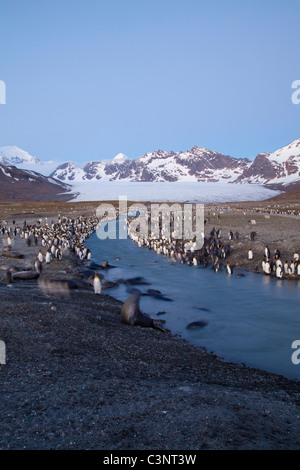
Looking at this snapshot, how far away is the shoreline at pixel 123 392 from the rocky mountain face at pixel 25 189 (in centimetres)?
9620

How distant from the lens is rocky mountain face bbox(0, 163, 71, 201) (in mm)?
102375

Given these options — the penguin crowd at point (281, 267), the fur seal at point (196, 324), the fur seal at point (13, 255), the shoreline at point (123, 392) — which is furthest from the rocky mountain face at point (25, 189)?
the shoreline at point (123, 392)

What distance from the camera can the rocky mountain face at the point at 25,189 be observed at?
102375 mm

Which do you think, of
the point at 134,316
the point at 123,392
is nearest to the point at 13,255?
the point at 134,316

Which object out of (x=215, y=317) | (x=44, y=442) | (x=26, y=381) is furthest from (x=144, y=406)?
(x=215, y=317)

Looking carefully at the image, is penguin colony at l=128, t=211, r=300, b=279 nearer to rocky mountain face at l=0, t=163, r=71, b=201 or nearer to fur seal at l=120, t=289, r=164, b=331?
fur seal at l=120, t=289, r=164, b=331

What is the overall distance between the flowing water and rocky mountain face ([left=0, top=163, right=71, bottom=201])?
8835 centimetres

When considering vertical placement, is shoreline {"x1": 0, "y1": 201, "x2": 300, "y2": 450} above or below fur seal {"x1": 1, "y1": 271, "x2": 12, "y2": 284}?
below

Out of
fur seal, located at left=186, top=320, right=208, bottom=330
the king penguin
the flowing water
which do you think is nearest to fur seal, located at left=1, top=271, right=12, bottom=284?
the king penguin

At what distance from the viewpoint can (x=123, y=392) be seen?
4.37m

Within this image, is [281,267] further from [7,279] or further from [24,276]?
[7,279]

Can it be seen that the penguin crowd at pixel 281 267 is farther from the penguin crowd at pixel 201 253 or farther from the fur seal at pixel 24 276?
the fur seal at pixel 24 276
